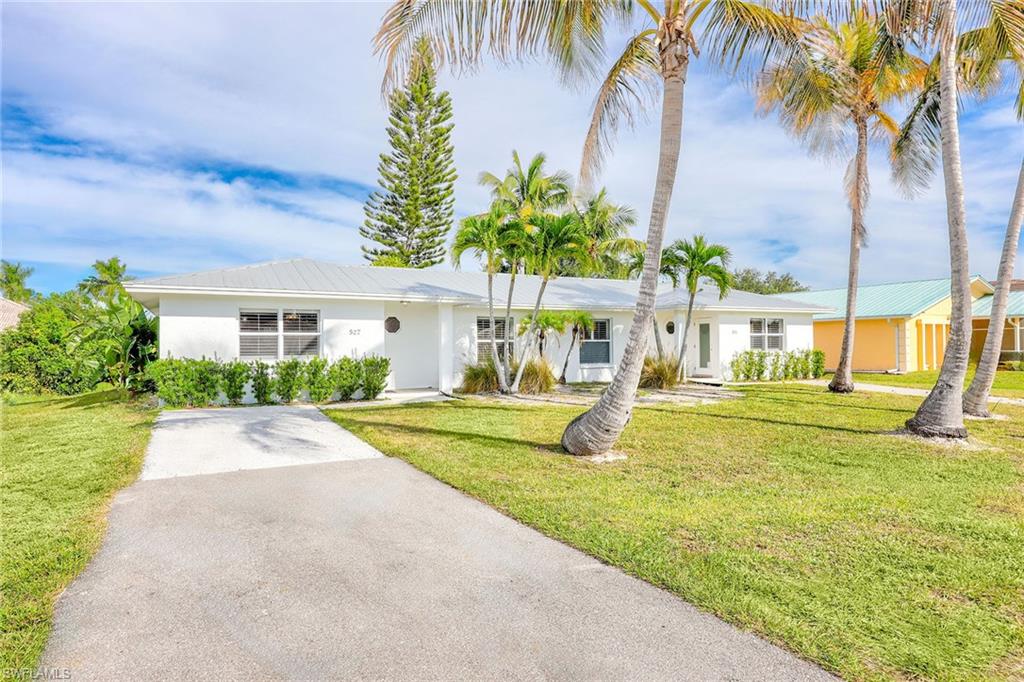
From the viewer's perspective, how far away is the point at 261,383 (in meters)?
12.0

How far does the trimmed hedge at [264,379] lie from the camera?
11.3 metres

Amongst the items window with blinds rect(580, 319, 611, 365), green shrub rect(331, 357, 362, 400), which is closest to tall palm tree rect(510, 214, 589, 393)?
window with blinds rect(580, 319, 611, 365)

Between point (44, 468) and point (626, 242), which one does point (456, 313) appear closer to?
point (44, 468)

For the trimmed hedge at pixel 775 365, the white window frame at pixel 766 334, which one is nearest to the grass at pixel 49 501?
the trimmed hedge at pixel 775 365

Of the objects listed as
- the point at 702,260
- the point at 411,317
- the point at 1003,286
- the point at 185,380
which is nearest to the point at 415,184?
the point at 411,317

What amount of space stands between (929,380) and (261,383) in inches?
828

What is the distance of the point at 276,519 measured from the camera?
4.65m

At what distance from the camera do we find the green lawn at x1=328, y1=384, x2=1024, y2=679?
9.17ft

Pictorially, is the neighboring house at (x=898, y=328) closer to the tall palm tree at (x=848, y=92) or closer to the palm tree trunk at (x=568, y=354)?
the tall palm tree at (x=848, y=92)

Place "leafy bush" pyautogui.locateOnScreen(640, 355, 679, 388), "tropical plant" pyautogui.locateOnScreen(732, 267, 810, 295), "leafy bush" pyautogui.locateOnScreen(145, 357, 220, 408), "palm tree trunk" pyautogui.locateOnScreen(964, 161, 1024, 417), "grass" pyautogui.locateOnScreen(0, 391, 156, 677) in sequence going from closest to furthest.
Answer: "grass" pyautogui.locateOnScreen(0, 391, 156, 677) < "palm tree trunk" pyautogui.locateOnScreen(964, 161, 1024, 417) < "leafy bush" pyautogui.locateOnScreen(145, 357, 220, 408) < "leafy bush" pyautogui.locateOnScreen(640, 355, 679, 388) < "tropical plant" pyautogui.locateOnScreen(732, 267, 810, 295)

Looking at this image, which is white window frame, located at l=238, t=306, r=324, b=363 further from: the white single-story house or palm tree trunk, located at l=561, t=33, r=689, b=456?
palm tree trunk, located at l=561, t=33, r=689, b=456

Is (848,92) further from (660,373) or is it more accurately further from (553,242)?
(660,373)

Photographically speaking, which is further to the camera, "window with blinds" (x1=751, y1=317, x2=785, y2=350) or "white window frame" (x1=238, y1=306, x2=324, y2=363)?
"window with blinds" (x1=751, y1=317, x2=785, y2=350)

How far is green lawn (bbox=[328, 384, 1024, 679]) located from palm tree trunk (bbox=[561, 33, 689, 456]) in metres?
0.55
